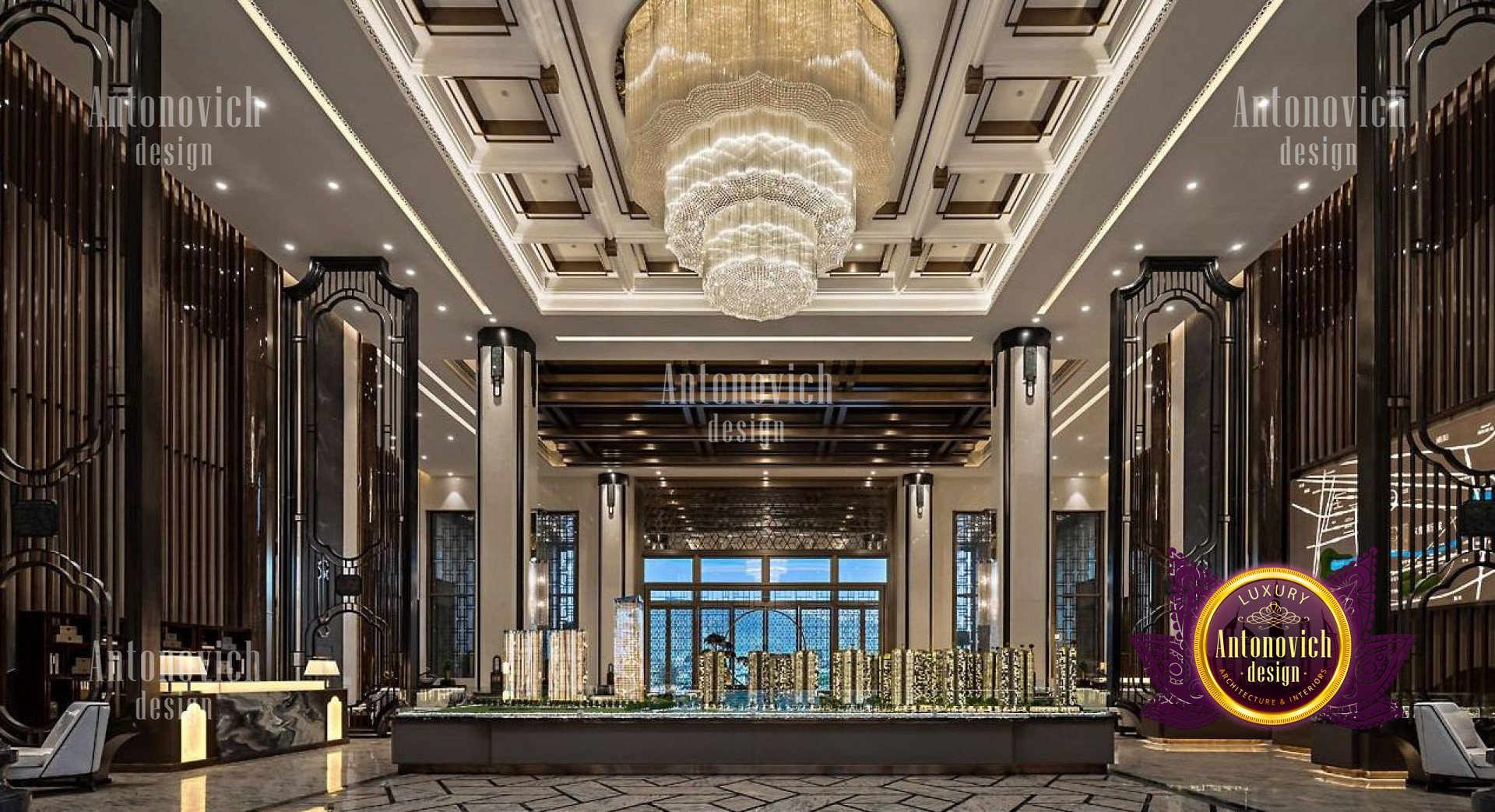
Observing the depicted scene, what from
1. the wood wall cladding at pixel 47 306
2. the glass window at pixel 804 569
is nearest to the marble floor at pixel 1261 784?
the wood wall cladding at pixel 47 306

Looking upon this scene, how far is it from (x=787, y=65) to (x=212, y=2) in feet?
10.5

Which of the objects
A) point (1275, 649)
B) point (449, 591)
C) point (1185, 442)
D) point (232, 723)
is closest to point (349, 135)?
point (232, 723)

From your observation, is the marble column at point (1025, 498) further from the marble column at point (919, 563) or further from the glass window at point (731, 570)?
the glass window at point (731, 570)

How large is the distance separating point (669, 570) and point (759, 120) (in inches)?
726

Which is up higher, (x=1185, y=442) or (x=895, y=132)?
(x=895, y=132)

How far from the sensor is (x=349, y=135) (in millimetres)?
8328

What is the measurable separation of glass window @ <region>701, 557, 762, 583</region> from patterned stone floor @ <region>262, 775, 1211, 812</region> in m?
16.3

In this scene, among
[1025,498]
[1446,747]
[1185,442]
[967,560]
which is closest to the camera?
[1446,747]

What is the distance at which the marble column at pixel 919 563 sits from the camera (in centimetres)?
2408

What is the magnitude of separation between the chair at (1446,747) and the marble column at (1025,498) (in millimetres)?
5527

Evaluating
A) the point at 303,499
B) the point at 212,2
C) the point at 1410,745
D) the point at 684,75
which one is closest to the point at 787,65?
the point at 684,75

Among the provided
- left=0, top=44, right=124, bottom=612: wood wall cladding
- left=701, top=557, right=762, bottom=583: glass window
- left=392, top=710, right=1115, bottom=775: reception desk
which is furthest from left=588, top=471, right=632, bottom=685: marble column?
left=392, top=710, right=1115, bottom=775: reception desk

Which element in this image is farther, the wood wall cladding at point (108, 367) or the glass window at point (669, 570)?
the glass window at point (669, 570)

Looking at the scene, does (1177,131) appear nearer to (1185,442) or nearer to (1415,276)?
(1415,276)
